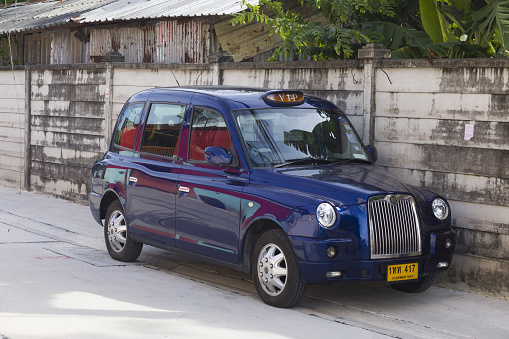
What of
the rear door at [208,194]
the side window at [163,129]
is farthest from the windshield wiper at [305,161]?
the side window at [163,129]

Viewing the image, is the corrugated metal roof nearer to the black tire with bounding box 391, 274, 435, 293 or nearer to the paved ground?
the paved ground

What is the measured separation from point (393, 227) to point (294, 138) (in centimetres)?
148

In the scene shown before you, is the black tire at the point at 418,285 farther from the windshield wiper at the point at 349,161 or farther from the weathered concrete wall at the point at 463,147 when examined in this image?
the windshield wiper at the point at 349,161

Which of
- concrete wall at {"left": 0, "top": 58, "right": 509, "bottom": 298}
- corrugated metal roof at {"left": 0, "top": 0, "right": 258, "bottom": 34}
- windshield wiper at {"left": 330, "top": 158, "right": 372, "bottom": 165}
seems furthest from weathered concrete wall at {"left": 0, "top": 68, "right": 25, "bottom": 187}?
windshield wiper at {"left": 330, "top": 158, "right": 372, "bottom": 165}

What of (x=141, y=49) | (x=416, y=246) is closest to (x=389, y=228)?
(x=416, y=246)

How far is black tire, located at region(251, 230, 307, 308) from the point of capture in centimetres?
745

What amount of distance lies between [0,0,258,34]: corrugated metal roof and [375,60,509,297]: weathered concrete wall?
5.58 meters

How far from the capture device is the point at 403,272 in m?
7.55

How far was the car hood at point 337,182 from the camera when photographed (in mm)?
7391

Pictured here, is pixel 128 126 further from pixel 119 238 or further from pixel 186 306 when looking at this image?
pixel 186 306

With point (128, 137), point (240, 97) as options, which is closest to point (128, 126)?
point (128, 137)

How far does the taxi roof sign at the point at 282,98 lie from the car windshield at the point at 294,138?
75 mm

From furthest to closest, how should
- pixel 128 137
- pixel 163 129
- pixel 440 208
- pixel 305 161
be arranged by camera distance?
1. pixel 128 137
2. pixel 163 129
3. pixel 305 161
4. pixel 440 208

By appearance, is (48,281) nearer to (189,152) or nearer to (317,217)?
(189,152)
